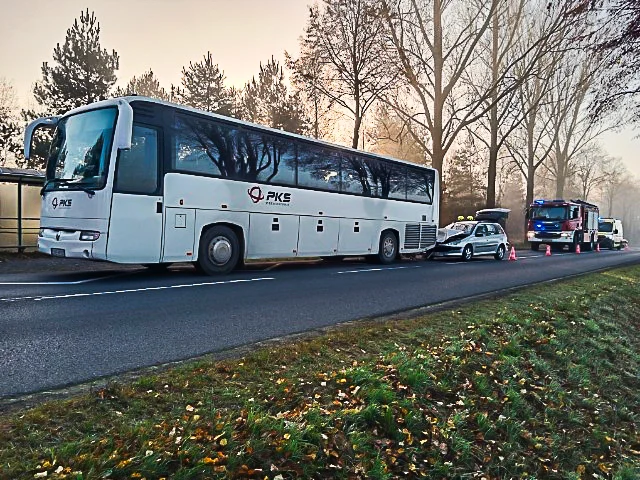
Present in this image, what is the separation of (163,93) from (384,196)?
31576mm

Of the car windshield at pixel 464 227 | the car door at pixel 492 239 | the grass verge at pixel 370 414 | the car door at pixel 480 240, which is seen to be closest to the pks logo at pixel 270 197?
the grass verge at pixel 370 414

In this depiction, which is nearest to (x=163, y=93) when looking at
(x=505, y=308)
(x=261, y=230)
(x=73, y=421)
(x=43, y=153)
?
(x=43, y=153)

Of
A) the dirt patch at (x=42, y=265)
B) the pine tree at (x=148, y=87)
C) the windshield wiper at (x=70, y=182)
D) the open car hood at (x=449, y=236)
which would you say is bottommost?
the dirt patch at (x=42, y=265)

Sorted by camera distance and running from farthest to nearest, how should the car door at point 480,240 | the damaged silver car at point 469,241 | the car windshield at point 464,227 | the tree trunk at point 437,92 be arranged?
1. the tree trunk at point 437,92
2. the car windshield at point 464,227
3. the car door at point 480,240
4. the damaged silver car at point 469,241

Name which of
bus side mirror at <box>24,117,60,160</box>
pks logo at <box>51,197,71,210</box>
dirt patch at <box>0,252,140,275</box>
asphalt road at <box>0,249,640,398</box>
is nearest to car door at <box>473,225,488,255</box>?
asphalt road at <box>0,249,640,398</box>

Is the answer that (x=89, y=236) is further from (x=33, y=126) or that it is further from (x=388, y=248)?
(x=388, y=248)

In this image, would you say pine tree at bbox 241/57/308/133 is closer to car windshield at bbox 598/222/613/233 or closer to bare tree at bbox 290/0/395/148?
bare tree at bbox 290/0/395/148

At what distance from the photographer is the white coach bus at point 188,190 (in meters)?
9.20

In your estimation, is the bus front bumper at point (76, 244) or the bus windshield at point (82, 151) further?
the bus windshield at point (82, 151)

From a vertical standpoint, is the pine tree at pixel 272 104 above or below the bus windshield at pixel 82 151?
above

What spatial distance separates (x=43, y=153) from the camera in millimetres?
29609

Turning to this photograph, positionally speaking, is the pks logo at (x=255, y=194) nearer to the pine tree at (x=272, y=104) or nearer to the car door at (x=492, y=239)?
the car door at (x=492, y=239)

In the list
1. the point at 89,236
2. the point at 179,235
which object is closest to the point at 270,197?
the point at 179,235

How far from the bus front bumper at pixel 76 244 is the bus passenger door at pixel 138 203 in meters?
0.16
